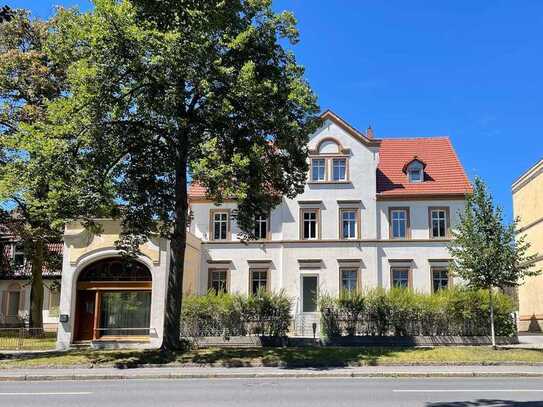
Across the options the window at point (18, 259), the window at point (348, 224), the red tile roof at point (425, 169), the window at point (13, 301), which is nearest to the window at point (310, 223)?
the window at point (348, 224)

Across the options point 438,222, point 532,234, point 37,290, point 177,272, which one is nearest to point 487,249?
point 177,272

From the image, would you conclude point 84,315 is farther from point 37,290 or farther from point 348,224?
point 348,224

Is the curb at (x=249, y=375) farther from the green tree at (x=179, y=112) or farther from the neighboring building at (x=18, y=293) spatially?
the neighboring building at (x=18, y=293)

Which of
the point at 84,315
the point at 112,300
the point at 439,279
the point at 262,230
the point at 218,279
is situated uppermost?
the point at 262,230

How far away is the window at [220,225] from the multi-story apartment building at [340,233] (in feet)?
0.21

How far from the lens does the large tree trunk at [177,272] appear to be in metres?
21.9

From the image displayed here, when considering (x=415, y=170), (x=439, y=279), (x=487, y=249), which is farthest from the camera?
(x=415, y=170)

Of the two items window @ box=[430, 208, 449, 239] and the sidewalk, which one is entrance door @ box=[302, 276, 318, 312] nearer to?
window @ box=[430, 208, 449, 239]

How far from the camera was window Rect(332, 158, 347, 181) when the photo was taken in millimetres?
38281

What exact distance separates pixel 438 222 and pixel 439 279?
11.7 feet

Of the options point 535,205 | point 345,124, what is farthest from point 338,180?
point 535,205

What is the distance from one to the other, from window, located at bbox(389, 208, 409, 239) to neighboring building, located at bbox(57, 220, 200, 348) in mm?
15597

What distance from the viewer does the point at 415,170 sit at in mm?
39562

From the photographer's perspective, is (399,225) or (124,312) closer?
(124,312)
